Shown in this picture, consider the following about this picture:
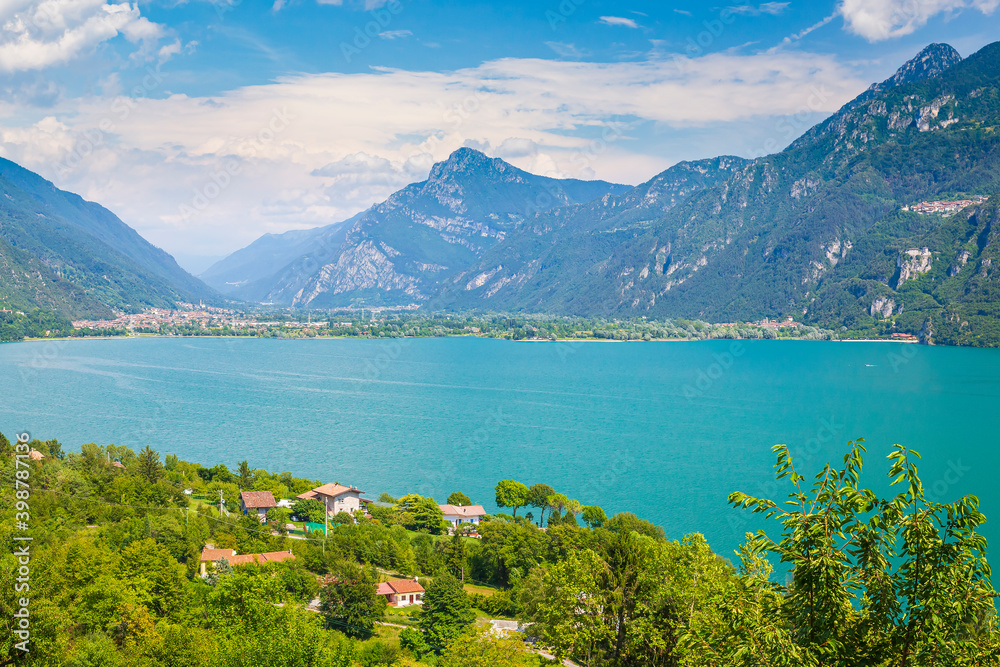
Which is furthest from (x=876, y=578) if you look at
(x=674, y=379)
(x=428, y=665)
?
(x=674, y=379)

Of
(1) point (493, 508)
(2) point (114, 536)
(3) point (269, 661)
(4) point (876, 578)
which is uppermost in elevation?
(4) point (876, 578)

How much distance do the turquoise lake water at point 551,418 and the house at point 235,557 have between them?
15084 millimetres

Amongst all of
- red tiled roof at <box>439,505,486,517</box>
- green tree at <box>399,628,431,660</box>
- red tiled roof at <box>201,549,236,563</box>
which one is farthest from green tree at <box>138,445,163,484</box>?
green tree at <box>399,628,431,660</box>

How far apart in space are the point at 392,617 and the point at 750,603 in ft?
69.5

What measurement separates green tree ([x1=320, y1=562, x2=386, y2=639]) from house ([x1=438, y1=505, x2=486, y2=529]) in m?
12.0

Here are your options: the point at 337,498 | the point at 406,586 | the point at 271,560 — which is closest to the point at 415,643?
the point at 406,586

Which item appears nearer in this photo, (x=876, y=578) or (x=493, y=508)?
(x=876, y=578)

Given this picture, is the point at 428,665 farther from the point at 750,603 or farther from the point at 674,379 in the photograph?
the point at 674,379

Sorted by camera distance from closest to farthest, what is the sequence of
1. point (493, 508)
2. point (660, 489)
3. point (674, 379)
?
point (493, 508) < point (660, 489) < point (674, 379)

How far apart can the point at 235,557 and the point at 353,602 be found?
22.1 feet

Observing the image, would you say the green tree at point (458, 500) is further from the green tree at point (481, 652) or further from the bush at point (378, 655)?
the green tree at point (481, 652)

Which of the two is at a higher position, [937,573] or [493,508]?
[937,573]

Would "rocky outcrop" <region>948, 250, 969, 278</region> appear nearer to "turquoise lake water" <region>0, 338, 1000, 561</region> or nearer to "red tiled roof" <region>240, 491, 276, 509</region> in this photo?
"turquoise lake water" <region>0, 338, 1000, 561</region>

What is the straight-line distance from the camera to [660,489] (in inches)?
1773
